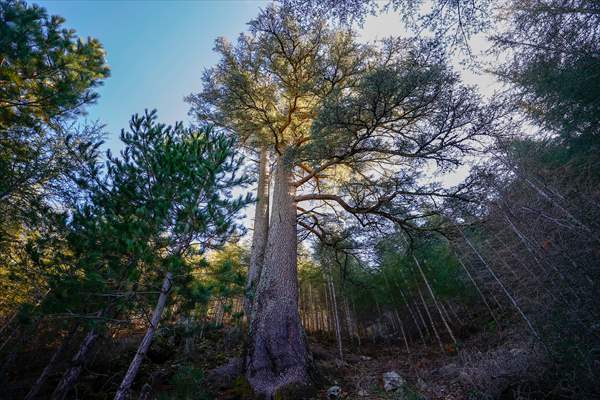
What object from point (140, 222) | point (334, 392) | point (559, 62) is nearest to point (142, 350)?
point (140, 222)

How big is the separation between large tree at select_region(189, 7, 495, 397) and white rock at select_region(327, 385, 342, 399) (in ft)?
1.60

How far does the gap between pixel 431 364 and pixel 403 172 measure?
7588 mm

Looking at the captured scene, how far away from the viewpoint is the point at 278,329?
4.41 m

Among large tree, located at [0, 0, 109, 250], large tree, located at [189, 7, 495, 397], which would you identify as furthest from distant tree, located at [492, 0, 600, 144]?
large tree, located at [0, 0, 109, 250]

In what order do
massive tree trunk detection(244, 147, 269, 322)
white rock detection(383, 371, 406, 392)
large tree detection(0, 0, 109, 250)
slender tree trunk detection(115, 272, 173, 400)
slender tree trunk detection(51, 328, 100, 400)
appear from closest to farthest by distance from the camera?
1. slender tree trunk detection(115, 272, 173, 400)
2. slender tree trunk detection(51, 328, 100, 400)
3. large tree detection(0, 0, 109, 250)
4. white rock detection(383, 371, 406, 392)
5. massive tree trunk detection(244, 147, 269, 322)

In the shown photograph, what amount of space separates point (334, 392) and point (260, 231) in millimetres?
4634

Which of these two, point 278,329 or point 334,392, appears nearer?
point 334,392

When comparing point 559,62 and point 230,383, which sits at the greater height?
point 559,62

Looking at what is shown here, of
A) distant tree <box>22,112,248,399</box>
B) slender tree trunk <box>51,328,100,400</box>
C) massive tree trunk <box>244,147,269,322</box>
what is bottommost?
slender tree trunk <box>51,328,100,400</box>

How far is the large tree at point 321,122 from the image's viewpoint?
4.48 m

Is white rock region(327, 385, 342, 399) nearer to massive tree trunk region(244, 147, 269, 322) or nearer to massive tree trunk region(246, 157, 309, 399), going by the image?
massive tree trunk region(246, 157, 309, 399)

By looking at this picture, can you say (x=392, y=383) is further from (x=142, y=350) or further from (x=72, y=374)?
(x=72, y=374)

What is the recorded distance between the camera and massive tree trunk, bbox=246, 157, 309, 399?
385cm

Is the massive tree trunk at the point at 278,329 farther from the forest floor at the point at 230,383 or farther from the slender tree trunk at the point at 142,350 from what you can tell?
the slender tree trunk at the point at 142,350
